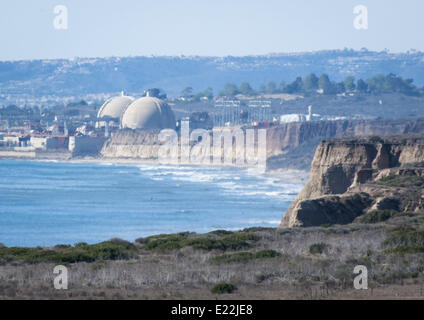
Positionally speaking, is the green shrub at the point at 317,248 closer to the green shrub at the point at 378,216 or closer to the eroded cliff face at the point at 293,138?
the green shrub at the point at 378,216

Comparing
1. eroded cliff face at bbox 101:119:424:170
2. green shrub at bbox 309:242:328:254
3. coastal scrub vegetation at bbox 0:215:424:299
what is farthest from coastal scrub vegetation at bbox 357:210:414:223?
eroded cliff face at bbox 101:119:424:170

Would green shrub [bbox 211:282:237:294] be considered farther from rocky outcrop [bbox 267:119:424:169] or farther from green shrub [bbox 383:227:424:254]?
rocky outcrop [bbox 267:119:424:169]

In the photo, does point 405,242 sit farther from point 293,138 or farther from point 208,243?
point 293,138

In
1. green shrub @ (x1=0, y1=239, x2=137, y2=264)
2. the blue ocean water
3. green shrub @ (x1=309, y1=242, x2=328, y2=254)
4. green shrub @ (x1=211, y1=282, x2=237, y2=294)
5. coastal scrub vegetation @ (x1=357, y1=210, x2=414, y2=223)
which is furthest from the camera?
the blue ocean water

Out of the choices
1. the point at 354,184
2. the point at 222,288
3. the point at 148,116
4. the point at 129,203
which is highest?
the point at 222,288

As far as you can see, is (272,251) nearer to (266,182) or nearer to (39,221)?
(39,221)


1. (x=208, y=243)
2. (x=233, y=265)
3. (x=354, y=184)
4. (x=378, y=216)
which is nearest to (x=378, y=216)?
(x=378, y=216)
